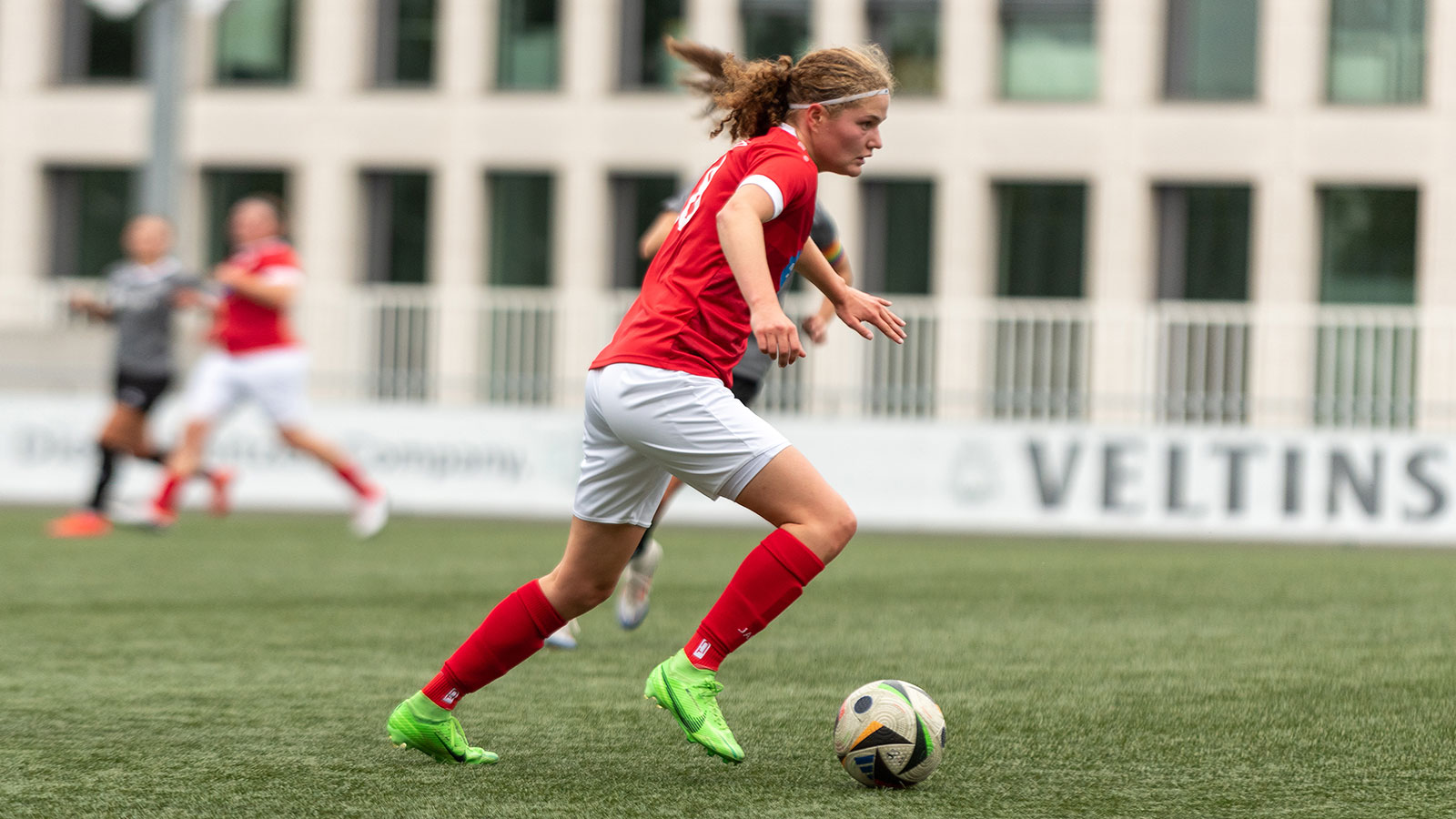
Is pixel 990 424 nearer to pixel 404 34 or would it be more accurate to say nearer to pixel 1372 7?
pixel 1372 7

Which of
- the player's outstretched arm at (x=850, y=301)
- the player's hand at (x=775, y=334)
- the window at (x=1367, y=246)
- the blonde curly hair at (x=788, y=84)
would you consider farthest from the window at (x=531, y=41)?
the player's hand at (x=775, y=334)

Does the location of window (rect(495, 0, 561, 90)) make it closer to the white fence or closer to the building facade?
the building facade

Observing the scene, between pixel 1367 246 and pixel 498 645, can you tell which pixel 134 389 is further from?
pixel 1367 246

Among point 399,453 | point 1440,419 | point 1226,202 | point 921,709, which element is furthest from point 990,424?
point 921,709

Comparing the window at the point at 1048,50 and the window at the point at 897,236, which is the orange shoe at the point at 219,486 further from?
the window at the point at 1048,50

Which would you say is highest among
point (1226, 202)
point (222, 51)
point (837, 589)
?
point (222, 51)

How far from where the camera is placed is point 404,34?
79.3ft

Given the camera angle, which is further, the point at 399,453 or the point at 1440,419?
the point at 399,453

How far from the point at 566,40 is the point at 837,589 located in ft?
49.1

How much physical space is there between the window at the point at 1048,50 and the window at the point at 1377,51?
2.62 m

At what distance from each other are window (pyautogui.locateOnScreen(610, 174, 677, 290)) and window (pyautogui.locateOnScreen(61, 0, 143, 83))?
6149 millimetres

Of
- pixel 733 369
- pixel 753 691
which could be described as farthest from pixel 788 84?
pixel 753 691

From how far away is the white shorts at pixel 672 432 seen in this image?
4.48 meters

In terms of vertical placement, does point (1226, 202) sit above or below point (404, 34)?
below
